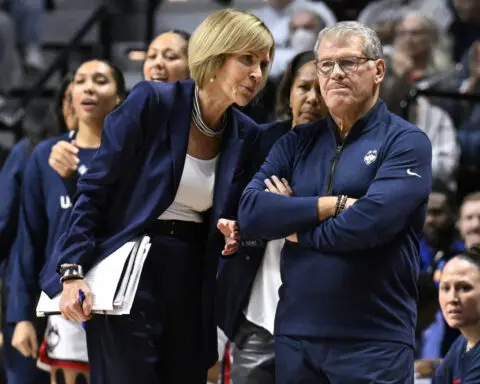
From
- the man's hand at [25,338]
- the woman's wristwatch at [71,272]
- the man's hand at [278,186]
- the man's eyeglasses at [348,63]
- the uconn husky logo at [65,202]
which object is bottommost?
the man's hand at [25,338]

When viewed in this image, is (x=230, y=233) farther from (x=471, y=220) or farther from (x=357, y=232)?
(x=471, y=220)

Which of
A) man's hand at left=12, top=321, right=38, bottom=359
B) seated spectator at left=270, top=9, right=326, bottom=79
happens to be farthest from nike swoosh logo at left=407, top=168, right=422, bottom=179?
seated spectator at left=270, top=9, right=326, bottom=79

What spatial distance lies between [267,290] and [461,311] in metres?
1.01

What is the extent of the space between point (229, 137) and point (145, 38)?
5546mm

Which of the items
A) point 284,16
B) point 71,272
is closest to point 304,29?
point 284,16

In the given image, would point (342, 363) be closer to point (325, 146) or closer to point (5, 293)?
point (325, 146)

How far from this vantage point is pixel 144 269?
154 inches

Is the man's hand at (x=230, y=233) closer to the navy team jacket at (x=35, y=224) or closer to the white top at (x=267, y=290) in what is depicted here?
the white top at (x=267, y=290)

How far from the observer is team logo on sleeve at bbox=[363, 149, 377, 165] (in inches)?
143

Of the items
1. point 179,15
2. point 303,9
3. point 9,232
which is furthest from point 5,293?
point 179,15

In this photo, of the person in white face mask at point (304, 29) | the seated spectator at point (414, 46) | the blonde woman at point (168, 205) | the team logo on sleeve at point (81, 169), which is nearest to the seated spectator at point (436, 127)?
the seated spectator at point (414, 46)

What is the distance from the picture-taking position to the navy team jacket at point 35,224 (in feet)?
15.6

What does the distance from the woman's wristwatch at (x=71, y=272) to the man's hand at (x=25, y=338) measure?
1.09 m

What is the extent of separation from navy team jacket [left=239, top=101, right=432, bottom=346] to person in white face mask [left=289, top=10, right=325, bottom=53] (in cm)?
452
